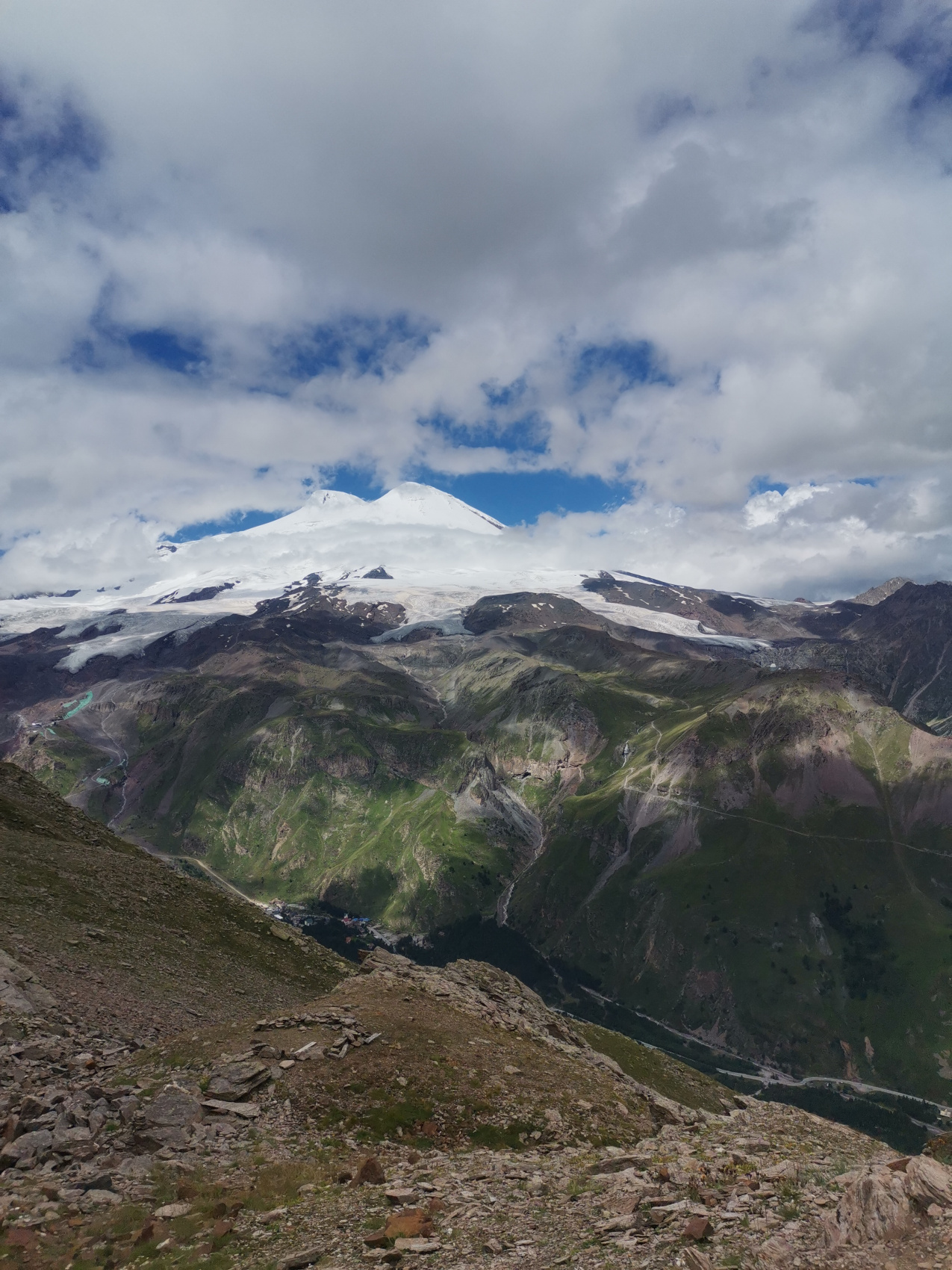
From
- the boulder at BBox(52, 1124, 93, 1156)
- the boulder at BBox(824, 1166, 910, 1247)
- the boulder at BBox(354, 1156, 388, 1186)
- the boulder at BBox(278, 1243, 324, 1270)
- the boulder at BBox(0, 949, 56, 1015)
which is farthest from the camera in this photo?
the boulder at BBox(0, 949, 56, 1015)

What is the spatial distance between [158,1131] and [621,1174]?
2193cm

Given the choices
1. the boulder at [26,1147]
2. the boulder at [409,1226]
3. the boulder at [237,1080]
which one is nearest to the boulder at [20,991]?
the boulder at [26,1147]

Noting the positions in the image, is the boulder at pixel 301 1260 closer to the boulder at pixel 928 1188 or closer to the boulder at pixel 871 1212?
the boulder at pixel 871 1212

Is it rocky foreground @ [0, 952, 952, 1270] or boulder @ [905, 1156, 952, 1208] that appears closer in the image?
boulder @ [905, 1156, 952, 1208]

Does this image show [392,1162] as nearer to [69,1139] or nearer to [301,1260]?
[301,1260]

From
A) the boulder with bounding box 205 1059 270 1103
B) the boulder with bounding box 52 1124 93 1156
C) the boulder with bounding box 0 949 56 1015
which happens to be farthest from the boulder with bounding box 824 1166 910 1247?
the boulder with bounding box 0 949 56 1015

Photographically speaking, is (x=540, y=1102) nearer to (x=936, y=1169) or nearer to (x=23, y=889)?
(x=936, y=1169)

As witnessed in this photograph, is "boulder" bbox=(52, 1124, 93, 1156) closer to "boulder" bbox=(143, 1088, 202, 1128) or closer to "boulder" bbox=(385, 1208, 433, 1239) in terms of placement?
"boulder" bbox=(143, 1088, 202, 1128)

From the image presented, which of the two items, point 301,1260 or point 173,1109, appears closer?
point 301,1260

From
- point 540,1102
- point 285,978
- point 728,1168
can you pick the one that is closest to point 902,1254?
point 728,1168

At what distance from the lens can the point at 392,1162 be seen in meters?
33.2

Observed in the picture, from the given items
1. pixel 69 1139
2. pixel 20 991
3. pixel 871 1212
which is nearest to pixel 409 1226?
pixel 871 1212

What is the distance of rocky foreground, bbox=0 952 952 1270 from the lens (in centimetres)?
2219

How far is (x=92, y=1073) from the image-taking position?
3606 centimetres
